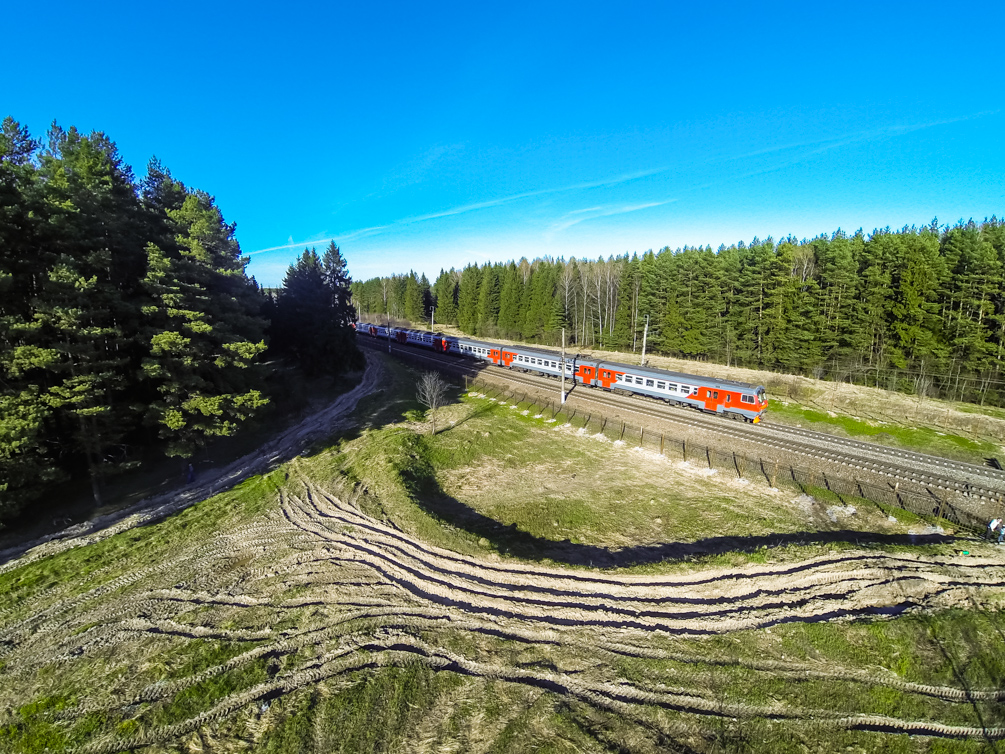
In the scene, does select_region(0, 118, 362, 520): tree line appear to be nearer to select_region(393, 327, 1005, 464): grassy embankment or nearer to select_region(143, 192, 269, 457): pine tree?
select_region(143, 192, 269, 457): pine tree

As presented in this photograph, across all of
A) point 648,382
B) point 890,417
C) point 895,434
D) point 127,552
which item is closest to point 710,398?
point 648,382

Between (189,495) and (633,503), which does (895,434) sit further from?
(189,495)

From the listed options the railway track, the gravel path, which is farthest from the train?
the gravel path

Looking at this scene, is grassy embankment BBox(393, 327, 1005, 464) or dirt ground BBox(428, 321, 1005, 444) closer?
grassy embankment BBox(393, 327, 1005, 464)

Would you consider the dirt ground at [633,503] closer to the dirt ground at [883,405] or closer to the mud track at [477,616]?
the mud track at [477,616]

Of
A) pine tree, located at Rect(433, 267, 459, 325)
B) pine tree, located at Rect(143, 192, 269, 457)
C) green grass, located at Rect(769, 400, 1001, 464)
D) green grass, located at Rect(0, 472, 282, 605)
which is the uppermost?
pine tree, located at Rect(433, 267, 459, 325)

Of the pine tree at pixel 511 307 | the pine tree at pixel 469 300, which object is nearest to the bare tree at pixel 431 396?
the pine tree at pixel 511 307
